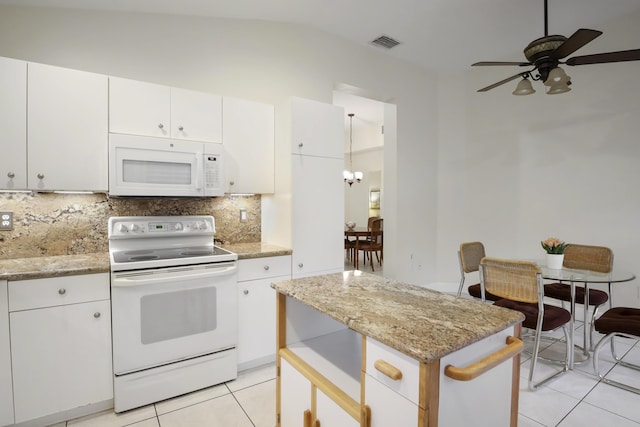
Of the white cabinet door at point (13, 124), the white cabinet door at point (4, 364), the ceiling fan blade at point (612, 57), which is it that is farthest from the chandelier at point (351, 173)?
the white cabinet door at point (4, 364)

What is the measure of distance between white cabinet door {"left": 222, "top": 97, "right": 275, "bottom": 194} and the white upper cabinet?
0.10 m

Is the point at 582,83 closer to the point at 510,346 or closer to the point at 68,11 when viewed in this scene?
the point at 510,346

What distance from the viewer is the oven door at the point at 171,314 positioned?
2033mm

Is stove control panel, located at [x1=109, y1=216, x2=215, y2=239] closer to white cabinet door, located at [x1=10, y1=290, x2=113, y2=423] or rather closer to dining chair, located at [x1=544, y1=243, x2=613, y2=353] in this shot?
white cabinet door, located at [x1=10, y1=290, x2=113, y2=423]

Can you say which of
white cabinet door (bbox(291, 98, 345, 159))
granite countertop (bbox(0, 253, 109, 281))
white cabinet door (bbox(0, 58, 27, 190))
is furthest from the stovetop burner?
white cabinet door (bbox(291, 98, 345, 159))

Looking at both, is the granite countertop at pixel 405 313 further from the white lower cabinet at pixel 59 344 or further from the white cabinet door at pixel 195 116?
the white cabinet door at pixel 195 116

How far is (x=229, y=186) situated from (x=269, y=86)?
1.13 metres

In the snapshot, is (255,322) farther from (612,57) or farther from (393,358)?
(612,57)

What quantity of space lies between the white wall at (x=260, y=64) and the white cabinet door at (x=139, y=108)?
35 centimetres

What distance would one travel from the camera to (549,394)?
2.26m

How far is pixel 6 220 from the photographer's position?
7.32ft

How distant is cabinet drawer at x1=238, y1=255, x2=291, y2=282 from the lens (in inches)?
98.2

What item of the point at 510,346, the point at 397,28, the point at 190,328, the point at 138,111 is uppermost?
the point at 397,28

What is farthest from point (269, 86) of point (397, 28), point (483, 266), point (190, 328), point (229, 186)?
point (483, 266)
